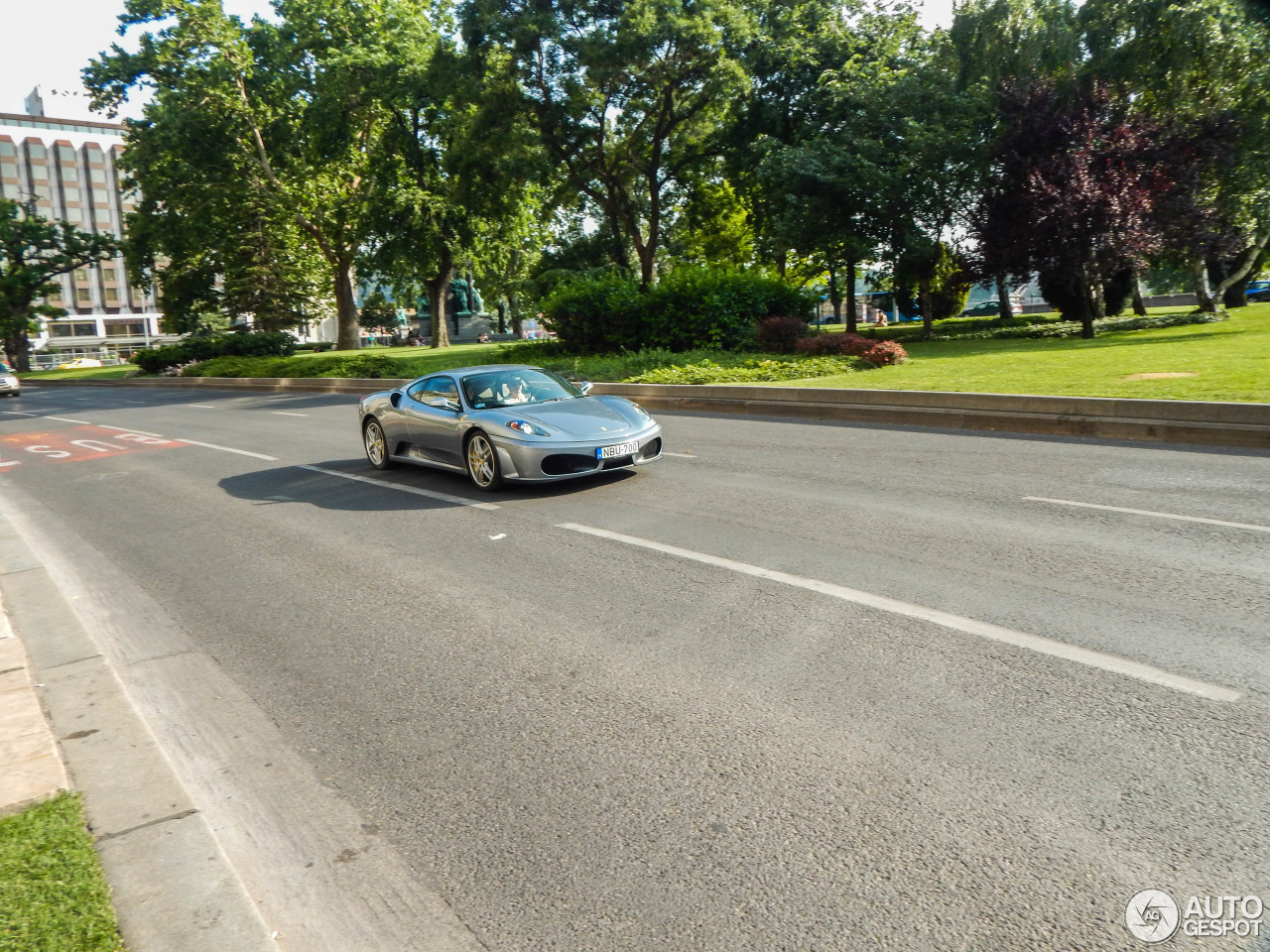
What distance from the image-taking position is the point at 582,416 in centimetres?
968

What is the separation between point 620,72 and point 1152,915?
3264 centimetres

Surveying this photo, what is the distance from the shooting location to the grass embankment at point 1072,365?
13688 millimetres

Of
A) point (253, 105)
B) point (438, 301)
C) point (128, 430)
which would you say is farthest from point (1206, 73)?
point (253, 105)

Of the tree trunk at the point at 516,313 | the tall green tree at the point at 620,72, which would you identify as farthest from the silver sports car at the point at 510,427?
Result: the tree trunk at the point at 516,313

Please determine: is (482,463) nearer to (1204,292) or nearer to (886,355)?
(886,355)

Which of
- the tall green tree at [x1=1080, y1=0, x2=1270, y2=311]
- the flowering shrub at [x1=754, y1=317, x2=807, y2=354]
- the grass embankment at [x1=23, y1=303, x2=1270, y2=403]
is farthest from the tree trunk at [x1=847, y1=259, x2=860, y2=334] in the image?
the flowering shrub at [x1=754, y1=317, x2=807, y2=354]

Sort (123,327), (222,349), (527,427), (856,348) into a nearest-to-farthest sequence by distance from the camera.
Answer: (527,427)
(856,348)
(222,349)
(123,327)

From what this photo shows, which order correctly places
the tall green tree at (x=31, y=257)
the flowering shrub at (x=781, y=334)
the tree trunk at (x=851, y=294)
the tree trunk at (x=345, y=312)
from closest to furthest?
the flowering shrub at (x=781, y=334) < the tree trunk at (x=851, y=294) < the tree trunk at (x=345, y=312) < the tall green tree at (x=31, y=257)

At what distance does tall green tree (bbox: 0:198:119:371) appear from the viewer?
63.3 metres

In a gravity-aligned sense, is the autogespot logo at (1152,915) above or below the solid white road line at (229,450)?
below

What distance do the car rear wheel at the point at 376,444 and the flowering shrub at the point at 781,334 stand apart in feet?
48.2

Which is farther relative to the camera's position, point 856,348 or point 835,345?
point 835,345

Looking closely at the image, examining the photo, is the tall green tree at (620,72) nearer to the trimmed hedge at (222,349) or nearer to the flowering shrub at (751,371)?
the flowering shrub at (751,371)

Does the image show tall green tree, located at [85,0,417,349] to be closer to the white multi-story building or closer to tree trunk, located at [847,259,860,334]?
tree trunk, located at [847,259,860,334]
